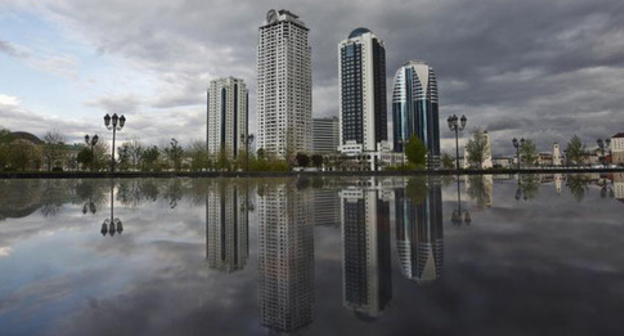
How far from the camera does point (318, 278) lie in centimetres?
430

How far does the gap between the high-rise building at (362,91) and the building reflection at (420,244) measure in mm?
144762

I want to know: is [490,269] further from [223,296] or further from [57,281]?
[57,281]

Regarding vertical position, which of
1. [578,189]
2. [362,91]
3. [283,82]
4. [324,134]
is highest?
[283,82]

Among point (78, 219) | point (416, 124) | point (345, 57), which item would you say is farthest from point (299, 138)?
point (78, 219)

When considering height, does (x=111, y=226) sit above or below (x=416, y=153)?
below

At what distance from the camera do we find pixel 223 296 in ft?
12.2

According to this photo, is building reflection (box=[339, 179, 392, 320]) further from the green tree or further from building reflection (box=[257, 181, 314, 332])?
the green tree

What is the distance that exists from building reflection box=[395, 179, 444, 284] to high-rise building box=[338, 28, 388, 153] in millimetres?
144762

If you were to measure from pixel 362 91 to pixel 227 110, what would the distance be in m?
59.8

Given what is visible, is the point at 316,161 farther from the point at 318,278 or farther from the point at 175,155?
the point at 318,278

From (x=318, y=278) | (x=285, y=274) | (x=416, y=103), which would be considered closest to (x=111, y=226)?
(x=285, y=274)

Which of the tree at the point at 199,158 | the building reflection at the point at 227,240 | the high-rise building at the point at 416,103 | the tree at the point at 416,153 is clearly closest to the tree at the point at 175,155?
the tree at the point at 199,158

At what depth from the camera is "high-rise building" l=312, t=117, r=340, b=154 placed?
192 metres

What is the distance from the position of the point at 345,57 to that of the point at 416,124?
142ft
